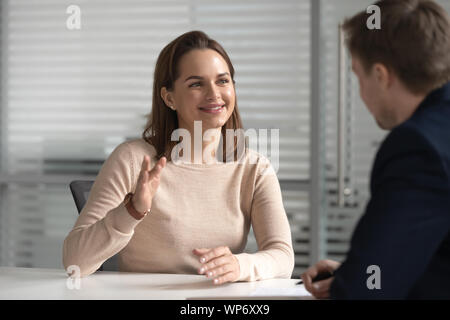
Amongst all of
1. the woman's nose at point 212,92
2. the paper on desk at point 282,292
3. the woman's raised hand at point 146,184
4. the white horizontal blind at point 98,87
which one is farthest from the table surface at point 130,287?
the white horizontal blind at point 98,87

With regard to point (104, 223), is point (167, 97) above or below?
above

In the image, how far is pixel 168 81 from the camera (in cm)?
182

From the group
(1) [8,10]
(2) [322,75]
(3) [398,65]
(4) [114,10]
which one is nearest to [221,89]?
(3) [398,65]

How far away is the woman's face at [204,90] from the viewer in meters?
1.75

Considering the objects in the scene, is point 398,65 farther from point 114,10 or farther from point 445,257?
point 114,10

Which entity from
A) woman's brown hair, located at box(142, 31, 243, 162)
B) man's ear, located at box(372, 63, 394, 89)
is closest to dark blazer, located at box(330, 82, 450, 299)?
man's ear, located at box(372, 63, 394, 89)

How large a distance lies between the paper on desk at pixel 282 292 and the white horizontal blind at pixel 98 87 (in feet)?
6.38

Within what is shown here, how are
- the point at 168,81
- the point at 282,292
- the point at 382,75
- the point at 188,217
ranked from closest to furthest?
the point at 382,75
the point at 282,292
the point at 188,217
the point at 168,81

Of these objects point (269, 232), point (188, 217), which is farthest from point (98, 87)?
point (269, 232)

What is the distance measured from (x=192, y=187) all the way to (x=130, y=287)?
465mm

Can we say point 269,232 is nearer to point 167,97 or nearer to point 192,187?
point 192,187

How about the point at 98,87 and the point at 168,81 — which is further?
the point at 98,87

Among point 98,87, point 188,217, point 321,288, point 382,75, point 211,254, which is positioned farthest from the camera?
point 98,87

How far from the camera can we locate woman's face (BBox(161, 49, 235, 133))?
1.75 metres
